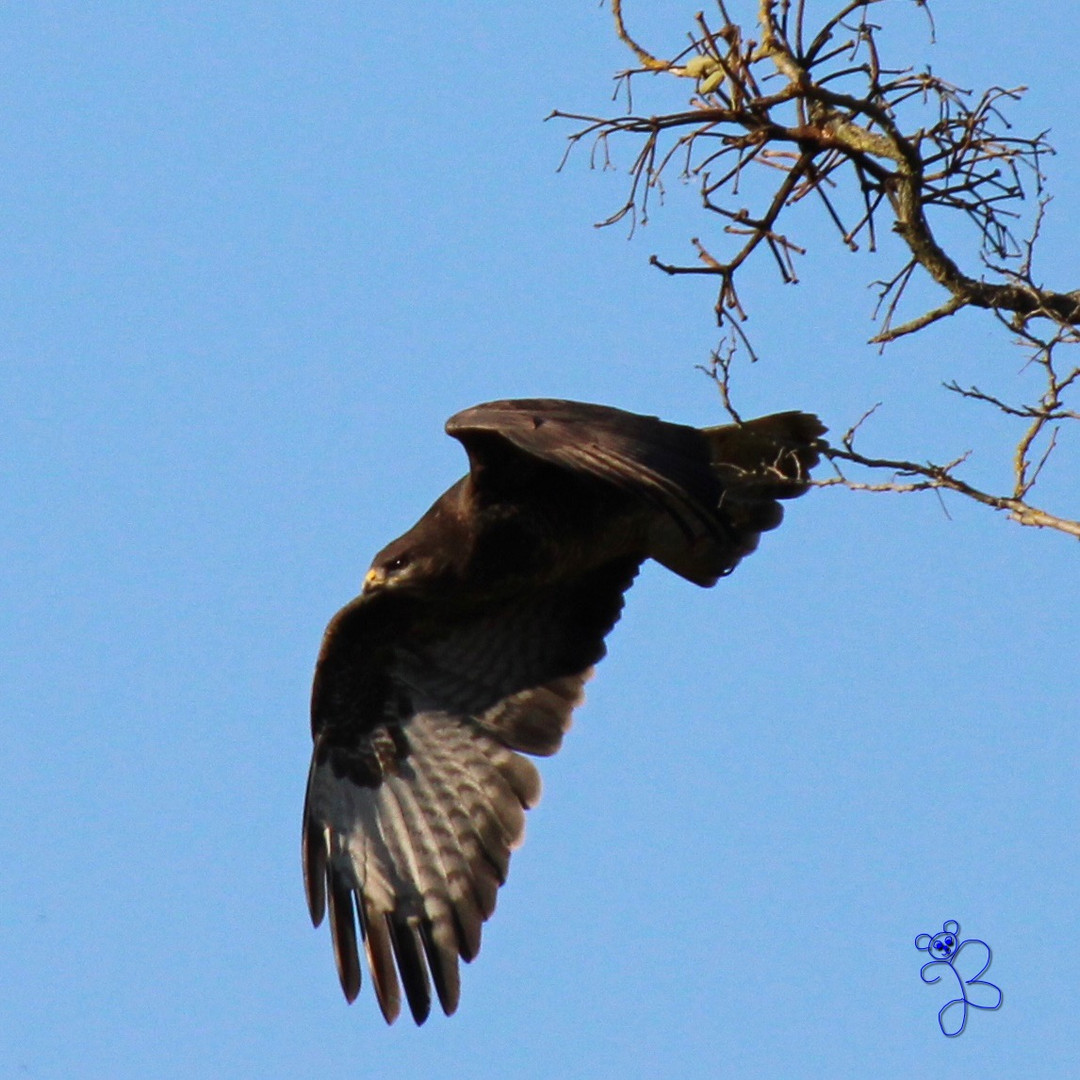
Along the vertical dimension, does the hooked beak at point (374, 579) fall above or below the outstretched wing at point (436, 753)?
above

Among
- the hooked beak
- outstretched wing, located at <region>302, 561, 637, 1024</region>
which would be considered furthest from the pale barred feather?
the hooked beak

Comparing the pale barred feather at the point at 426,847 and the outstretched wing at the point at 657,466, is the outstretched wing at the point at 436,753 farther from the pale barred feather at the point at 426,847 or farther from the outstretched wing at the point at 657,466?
the outstretched wing at the point at 657,466

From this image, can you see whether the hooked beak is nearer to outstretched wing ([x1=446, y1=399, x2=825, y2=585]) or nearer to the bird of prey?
the bird of prey

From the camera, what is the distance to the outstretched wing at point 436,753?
6.61 m

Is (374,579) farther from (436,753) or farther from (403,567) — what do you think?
(436,753)

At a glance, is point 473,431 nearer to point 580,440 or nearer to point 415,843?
point 580,440

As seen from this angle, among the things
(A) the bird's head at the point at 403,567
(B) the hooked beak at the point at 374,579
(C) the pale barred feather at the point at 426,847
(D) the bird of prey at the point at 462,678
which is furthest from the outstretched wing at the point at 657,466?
(C) the pale barred feather at the point at 426,847

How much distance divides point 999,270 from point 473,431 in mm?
2070

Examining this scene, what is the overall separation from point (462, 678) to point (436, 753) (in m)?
0.31

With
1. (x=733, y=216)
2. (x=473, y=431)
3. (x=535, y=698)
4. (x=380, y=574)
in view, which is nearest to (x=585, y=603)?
(x=535, y=698)

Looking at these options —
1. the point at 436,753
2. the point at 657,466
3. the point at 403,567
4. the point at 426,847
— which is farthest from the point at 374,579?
the point at 657,466

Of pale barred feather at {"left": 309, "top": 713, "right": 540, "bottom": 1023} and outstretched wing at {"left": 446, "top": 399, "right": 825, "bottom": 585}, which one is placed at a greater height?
outstretched wing at {"left": 446, "top": 399, "right": 825, "bottom": 585}

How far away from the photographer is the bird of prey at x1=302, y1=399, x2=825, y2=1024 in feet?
20.3

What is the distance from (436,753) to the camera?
270 inches
